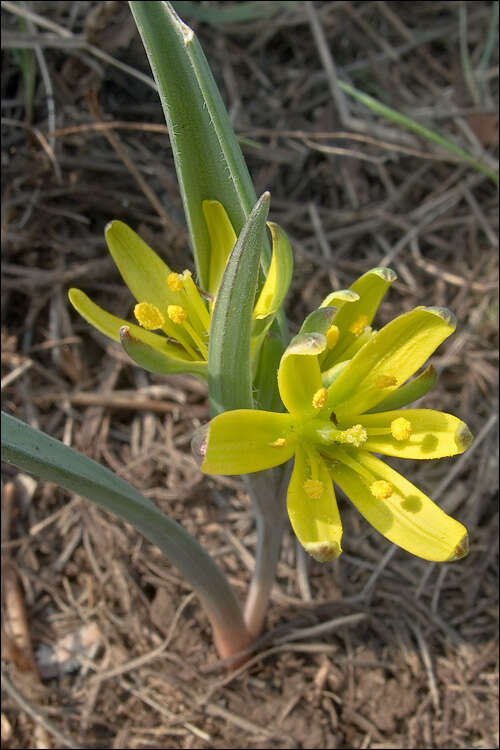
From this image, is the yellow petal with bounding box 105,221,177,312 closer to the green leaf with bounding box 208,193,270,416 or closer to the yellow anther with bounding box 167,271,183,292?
the yellow anther with bounding box 167,271,183,292

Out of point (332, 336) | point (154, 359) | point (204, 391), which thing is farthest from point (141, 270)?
point (204, 391)

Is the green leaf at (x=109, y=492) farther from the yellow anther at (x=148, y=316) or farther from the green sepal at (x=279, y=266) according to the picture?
the green sepal at (x=279, y=266)

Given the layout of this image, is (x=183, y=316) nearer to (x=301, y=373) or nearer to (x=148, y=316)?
(x=148, y=316)

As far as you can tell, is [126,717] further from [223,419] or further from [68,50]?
[68,50]

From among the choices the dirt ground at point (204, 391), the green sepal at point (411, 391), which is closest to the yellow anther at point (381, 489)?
the green sepal at point (411, 391)

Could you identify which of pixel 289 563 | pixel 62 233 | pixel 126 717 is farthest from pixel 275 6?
pixel 126 717

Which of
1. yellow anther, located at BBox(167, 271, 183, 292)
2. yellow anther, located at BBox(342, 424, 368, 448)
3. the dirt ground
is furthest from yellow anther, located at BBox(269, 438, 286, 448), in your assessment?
the dirt ground
